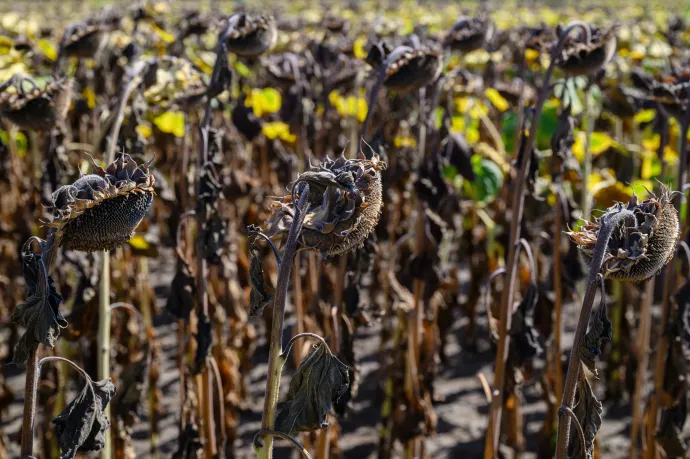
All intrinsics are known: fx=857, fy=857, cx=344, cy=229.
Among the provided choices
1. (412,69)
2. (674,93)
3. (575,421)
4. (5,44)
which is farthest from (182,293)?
(5,44)

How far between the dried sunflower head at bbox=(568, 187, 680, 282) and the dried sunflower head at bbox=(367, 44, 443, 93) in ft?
3.09

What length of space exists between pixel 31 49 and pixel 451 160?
5.77 feet

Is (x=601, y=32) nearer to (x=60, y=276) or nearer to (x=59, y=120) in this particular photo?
(x=59, y=120)

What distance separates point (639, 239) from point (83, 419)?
1010mm

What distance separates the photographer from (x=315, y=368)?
145 centimetres

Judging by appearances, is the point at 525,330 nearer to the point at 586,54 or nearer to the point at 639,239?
the point at 586,54

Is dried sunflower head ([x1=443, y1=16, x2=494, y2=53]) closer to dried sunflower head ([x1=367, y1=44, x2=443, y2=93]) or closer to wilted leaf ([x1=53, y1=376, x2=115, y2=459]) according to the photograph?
dried sunflower head ([x1=367, y1=44, x2=443, y2=93])

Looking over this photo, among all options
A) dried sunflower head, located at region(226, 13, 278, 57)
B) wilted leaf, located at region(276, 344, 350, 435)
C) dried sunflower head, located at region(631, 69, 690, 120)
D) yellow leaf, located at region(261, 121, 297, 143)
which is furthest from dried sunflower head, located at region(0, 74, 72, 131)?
yellow leaf, located at region(261, 121, 297, 143)

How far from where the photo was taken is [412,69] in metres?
2.28

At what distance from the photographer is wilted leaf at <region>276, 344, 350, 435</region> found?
1.44 metres

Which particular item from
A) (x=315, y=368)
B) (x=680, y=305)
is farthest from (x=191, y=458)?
(x=680, y=305)

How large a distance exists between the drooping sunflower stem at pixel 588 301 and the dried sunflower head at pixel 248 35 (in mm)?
1225

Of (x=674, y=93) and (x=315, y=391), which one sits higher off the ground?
(x=674, y=93)

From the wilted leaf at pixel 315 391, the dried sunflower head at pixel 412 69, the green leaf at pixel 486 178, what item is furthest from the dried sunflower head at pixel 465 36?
the wilted leaf at pixel 315 391
